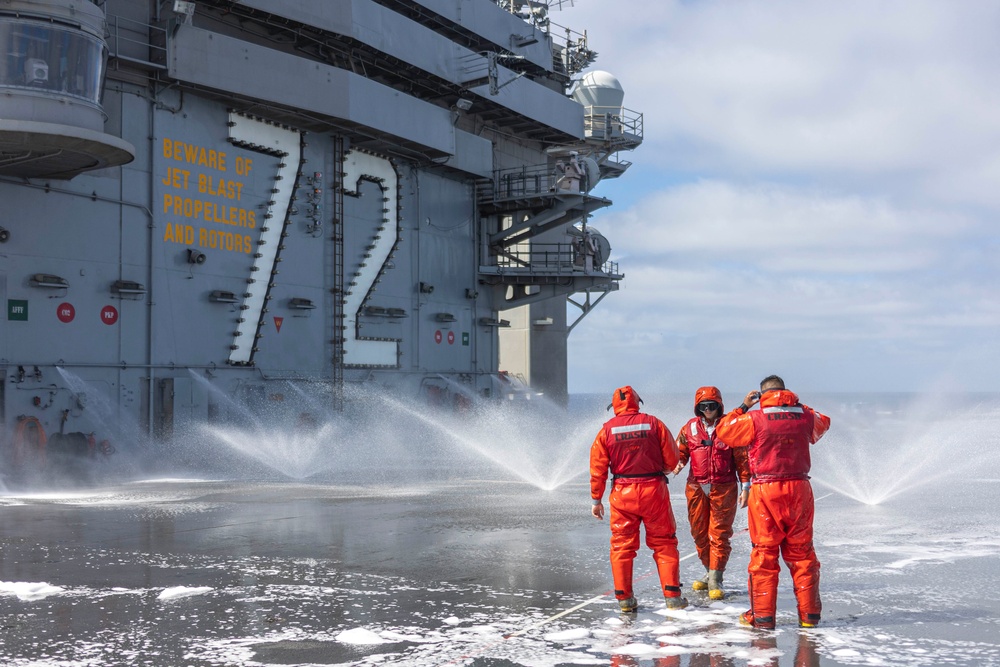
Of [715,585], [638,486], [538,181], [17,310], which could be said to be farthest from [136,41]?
[715,585]

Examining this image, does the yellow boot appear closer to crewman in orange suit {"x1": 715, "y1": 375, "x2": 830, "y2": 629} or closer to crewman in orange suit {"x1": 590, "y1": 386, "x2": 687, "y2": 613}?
crewman in orange suit {"x1": 590, "y1": 386, "x2": 687, "y2": 613}

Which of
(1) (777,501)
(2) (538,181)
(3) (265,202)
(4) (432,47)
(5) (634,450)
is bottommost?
(1) (777,501)

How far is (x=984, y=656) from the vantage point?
6445 mm

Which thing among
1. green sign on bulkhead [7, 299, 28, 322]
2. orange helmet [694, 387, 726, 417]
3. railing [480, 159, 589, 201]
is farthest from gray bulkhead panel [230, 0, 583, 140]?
orange helmet [694, 387, 726, 417]

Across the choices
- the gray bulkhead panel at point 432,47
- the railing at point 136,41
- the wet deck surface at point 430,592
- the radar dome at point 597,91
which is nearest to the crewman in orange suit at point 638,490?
the wet deck surface at point 430,592

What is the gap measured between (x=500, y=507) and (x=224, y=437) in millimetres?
9937

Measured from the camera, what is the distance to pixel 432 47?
28859 millimetres

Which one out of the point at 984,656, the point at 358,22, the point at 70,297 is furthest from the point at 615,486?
the point at 358,22

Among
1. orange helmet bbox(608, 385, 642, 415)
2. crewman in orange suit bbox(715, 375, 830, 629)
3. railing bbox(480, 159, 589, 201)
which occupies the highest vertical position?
railing bbox(480, 159, 589, 201)

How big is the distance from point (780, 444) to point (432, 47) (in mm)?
23471

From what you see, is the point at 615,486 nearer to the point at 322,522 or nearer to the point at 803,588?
the point at 803,588

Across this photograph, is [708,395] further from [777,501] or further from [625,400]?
[777,501]

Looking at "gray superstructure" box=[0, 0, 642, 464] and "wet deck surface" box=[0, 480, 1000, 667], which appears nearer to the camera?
"wet deck surface" box=[0, 480, 1000, 667]

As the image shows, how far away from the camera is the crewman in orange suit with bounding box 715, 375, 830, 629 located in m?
7.36
